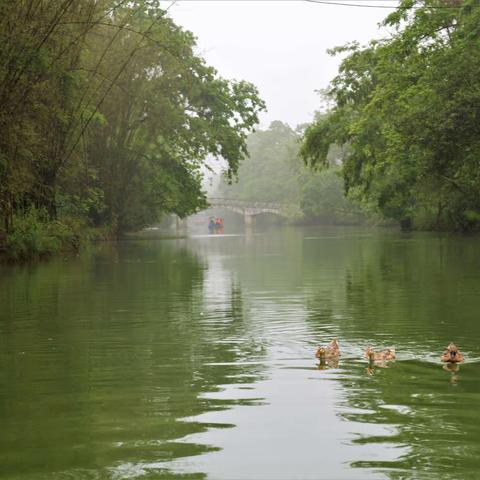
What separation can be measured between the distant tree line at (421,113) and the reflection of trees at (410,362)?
1083cm

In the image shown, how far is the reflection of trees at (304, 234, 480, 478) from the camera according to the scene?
6152 mm

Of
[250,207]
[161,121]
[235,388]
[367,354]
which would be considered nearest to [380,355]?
[367,354]

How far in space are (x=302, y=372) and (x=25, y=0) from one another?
59.5 feet

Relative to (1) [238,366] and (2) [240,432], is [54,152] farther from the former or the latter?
(2) [240,432]

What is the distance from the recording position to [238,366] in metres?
9.61

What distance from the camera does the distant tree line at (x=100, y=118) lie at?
24.8m

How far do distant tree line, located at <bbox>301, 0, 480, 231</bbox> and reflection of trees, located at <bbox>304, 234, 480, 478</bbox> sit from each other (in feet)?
35.5

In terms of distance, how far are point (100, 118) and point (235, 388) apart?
99.5 ft

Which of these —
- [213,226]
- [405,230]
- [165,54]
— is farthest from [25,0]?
[213,226]

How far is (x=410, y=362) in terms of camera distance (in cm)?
977

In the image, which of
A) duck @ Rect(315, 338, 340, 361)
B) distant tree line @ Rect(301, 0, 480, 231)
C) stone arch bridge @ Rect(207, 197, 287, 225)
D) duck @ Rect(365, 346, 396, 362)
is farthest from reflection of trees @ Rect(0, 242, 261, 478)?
stone arch bridge @ Rect(207, 197, 287, 225)

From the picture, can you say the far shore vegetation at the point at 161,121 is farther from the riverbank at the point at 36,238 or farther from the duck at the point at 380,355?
the duck at the point at 380,355

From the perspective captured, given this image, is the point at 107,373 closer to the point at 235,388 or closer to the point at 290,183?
the point at 235,388

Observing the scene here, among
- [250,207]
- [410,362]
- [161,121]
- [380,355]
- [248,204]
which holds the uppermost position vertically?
[161,121]
